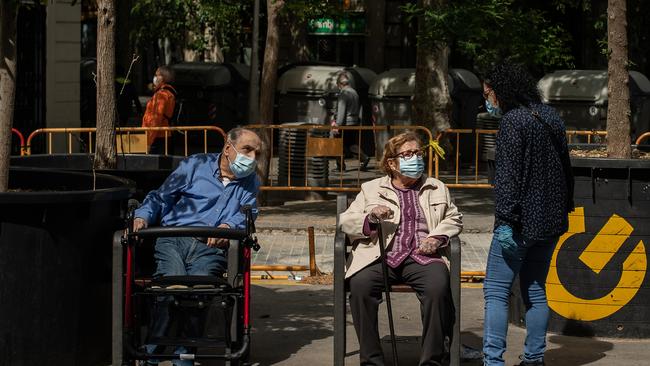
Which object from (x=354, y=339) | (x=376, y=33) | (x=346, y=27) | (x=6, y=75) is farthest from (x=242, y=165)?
(x=376, y=33)

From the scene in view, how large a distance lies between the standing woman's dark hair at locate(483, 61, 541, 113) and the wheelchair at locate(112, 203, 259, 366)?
1.42m

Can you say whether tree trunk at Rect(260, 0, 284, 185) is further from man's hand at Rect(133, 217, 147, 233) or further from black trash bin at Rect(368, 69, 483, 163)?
man's hand at Rect(133, 217, 147, 233)

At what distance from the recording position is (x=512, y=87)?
6.90 m

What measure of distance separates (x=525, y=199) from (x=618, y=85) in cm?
239

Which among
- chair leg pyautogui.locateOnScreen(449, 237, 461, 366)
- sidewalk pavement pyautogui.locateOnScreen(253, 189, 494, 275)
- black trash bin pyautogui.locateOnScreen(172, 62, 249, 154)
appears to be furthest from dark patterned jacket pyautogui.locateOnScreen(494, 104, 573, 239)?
black trash bin pyautogui.locateOnScreen(172, 62, 249, 154)

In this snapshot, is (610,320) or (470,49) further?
(470,49)

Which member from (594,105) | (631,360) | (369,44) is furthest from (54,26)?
(369,44)

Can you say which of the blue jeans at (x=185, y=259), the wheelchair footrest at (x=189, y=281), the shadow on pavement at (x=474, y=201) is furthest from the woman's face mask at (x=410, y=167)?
the shadow on pavement at (x=474, y=201)

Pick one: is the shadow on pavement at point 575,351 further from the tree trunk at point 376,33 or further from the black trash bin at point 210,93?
the tree trunk at point 376,33

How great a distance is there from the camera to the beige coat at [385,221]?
6.98 m

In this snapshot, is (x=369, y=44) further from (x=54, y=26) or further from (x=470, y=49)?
(x=470, y=49)

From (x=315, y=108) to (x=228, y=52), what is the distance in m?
9.16

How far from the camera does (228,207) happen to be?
7.29 m

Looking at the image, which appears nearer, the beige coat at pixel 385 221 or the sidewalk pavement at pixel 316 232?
the beige coat at pixel 385 221
